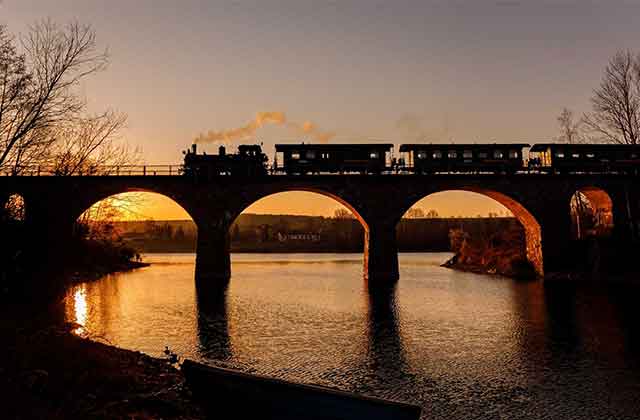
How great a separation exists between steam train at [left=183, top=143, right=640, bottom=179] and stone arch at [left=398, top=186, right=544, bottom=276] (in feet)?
7.97

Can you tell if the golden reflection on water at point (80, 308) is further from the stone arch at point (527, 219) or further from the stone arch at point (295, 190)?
the stone arch at point (527, 219)

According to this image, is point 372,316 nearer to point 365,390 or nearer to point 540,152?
point 365,390

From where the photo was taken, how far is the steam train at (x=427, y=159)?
39344 millimetres

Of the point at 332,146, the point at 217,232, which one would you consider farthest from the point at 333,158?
the point at 217,232

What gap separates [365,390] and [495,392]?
317 cm

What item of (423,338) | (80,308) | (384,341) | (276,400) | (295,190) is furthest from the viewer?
(295,190)

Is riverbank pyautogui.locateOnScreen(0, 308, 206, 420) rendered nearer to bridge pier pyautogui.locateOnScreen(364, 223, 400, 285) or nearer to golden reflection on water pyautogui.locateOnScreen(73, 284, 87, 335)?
golden reflection on water pyautogui.locateOnScreen(73, 284, 87, 335)

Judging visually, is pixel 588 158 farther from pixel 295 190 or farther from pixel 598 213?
pixel 295 190

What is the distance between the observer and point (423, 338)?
54.6 ft

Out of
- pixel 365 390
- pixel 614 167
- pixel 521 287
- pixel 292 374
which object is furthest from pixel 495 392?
pixel 614 167

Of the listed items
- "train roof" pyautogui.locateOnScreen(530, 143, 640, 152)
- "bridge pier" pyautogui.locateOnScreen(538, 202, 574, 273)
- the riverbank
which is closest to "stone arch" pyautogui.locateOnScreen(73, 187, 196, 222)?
the riverbank

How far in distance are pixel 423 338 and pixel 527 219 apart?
27.1 metres

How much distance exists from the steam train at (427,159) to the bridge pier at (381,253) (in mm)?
5668

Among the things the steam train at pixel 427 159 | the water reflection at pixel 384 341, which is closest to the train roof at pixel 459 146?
the steam train at pixel 427 159
